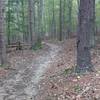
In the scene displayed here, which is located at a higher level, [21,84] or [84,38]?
[84,38]

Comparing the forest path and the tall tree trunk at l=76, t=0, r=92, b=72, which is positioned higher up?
the tall tree trunk at l=76, t=0, r=92, b=72

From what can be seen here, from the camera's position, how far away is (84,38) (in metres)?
9.36

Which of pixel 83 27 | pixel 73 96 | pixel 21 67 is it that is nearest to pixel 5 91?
pixel 73 96

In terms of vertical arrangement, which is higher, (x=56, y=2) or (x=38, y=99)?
(x=56, y=2)

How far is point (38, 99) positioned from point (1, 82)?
307cm

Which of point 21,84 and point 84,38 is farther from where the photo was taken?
point 21,84

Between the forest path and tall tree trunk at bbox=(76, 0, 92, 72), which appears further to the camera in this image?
tall tree trunk at bbox=(76, 0, 92, 72)

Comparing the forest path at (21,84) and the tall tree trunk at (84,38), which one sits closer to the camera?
the forest path at (21,84)

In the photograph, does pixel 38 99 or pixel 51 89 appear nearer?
pixel 38 99

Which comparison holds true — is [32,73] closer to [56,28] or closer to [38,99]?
[38,99]

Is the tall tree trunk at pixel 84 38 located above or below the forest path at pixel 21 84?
above

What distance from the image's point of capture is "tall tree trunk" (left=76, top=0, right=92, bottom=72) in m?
9.22

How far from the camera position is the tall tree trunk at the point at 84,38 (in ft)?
30.2

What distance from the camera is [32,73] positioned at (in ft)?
39.6
